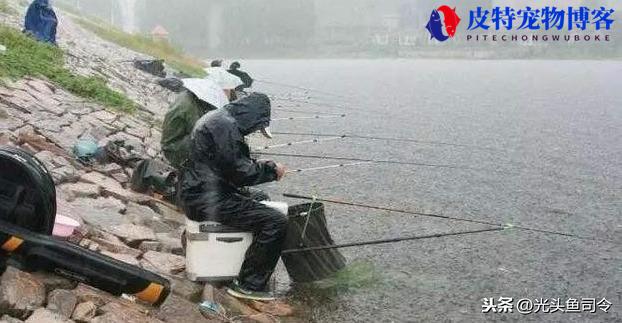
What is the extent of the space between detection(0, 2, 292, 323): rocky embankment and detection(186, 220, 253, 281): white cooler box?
17 centimetres

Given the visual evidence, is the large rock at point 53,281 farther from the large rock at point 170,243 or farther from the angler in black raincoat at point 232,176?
the large rock at point 170,243

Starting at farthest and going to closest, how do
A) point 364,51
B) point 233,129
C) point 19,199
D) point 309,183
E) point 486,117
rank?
1. point 364,51
2. point 486,117
3. point 309,183
4. point 233,129
5. point 19,199

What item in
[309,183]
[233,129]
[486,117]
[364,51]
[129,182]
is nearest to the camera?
[233,129]

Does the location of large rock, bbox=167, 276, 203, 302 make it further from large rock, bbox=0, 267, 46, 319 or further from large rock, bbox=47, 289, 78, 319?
large rock, bbox=0, 267, 46, 319

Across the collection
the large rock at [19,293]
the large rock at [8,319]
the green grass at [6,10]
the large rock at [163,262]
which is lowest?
the large rock at [163,262]

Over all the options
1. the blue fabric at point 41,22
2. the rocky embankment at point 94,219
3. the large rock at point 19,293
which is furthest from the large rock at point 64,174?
the blue fabric at point 41,22

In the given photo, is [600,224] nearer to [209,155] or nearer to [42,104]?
[209,155]

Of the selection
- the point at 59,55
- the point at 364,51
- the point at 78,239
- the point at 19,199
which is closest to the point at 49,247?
the point at 19,199

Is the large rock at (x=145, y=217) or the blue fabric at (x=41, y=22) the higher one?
the blue fabric at (x=41, y=22)

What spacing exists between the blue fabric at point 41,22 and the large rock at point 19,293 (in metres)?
15.8

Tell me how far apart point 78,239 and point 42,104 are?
6432 mm

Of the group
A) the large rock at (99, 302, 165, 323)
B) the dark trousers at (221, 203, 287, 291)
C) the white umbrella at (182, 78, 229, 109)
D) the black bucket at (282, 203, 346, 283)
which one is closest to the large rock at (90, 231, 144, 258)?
the dark trousers at (221, 203, 287, 291)

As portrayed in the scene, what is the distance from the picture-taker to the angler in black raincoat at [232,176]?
19.7 feet

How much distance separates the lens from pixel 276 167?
20.9 feet
